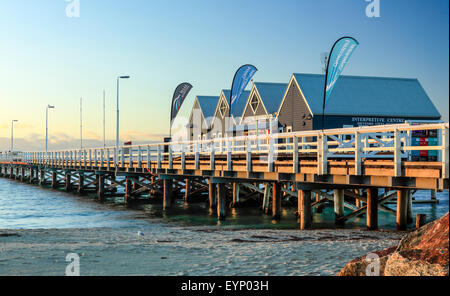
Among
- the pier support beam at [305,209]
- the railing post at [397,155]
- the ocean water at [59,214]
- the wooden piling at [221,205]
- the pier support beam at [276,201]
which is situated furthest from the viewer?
the ocean water at [59,214]

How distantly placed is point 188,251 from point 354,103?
25.2 metres

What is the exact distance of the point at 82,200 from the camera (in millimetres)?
36781

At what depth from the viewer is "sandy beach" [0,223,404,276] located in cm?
951

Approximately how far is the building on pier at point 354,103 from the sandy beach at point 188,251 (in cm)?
1865

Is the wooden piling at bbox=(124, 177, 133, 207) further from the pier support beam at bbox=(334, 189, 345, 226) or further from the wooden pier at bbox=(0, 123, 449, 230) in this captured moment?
the pier support beam at bbox=(334, 189, 345, 226)

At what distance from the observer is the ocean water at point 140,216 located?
72.2ft

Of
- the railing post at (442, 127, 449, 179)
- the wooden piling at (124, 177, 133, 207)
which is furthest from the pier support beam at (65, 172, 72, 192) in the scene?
the railing post at (442, 127, 449, 179)

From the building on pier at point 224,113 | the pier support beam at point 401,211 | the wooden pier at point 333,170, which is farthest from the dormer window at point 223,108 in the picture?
the pier support beam at point 401,211

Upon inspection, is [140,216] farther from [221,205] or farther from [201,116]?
[201,116]

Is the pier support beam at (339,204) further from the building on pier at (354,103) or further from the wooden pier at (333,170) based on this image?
the building on pier at (354,103)

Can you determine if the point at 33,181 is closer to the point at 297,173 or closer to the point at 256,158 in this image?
the point at 256,158

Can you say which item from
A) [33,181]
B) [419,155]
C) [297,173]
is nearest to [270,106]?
[297,173]

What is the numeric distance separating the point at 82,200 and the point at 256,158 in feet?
64.5
